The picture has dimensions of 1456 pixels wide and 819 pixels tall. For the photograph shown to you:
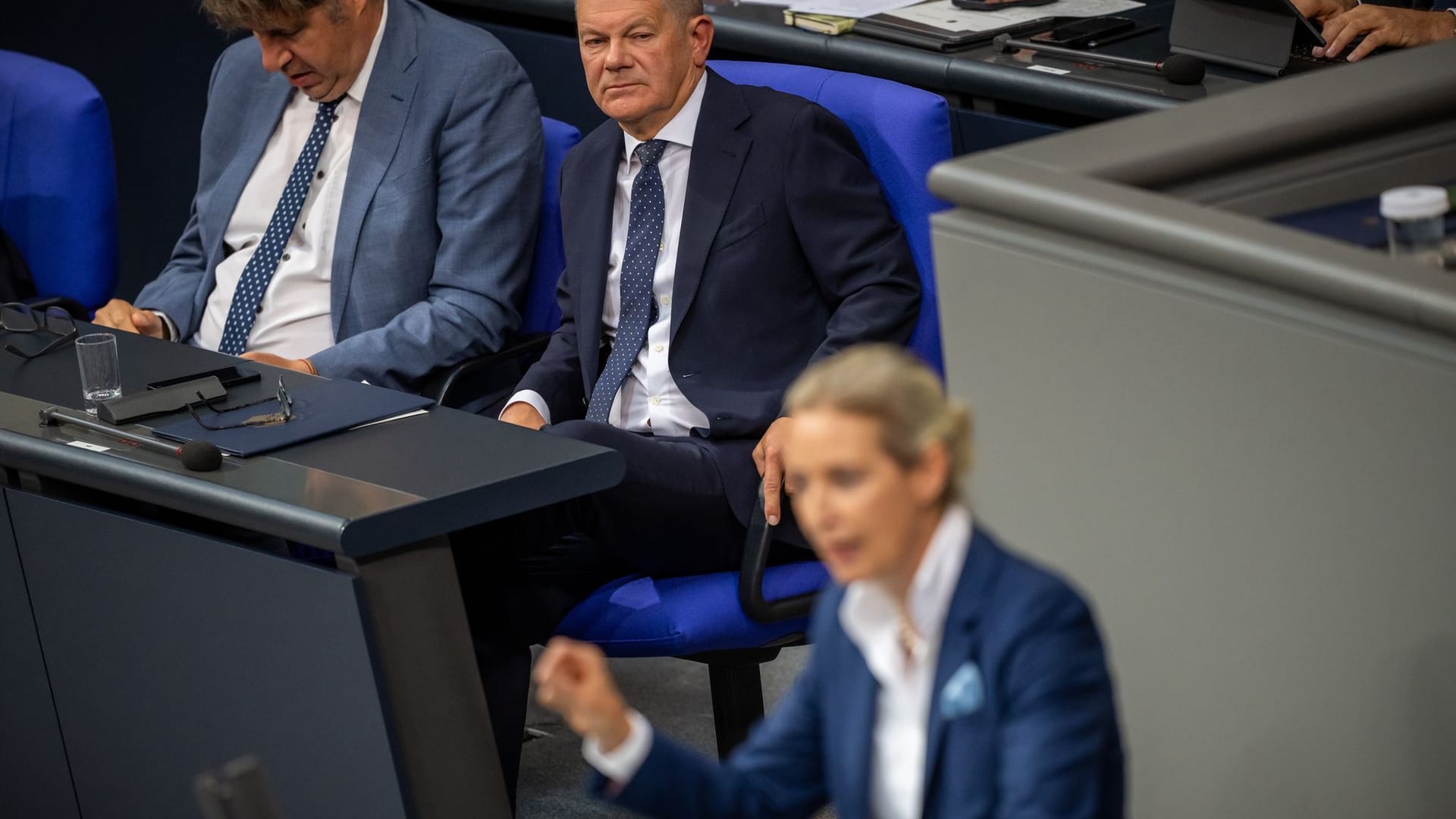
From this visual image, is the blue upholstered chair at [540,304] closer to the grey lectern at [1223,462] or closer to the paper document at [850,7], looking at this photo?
the paper document at [850,7]

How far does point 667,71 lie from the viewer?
8.61ft

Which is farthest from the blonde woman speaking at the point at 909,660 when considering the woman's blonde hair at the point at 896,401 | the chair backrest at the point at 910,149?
the chair backrest at the point at 910,149

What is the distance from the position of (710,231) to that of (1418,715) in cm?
157

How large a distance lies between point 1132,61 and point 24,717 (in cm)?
195

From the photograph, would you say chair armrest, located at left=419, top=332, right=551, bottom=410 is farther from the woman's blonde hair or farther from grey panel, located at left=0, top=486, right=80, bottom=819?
the woman's blonde hair

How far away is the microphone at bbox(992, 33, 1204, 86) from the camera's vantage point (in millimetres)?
2812

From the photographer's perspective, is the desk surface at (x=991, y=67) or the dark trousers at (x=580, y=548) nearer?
the dark trousers at (x=580, y=548)

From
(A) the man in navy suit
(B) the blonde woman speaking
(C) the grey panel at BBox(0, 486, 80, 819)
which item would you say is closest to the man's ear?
(A) the man in navy suit

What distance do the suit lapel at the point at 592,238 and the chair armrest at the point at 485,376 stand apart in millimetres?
186

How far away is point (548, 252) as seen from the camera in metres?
3.02

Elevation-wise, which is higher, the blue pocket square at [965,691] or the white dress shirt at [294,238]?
the blue pocket square at [965,691]

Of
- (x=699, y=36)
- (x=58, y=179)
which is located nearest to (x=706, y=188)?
(x=699, y=36)

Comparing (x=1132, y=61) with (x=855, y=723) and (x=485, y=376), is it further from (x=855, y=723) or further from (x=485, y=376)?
(x=855, y=723)

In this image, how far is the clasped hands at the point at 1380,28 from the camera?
2.75 m
